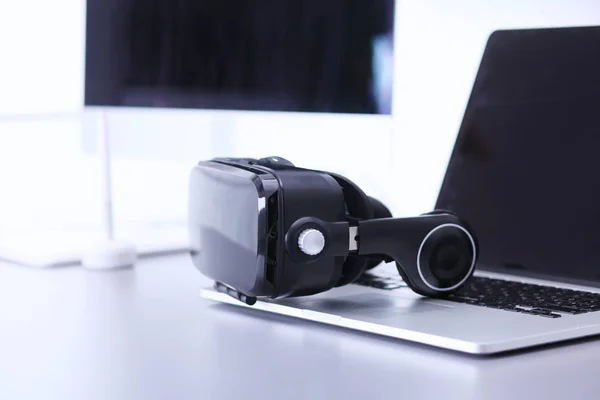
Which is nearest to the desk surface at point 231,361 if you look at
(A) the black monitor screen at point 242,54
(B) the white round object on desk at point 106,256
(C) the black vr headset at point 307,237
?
(C) the black vr headset at point 307,237

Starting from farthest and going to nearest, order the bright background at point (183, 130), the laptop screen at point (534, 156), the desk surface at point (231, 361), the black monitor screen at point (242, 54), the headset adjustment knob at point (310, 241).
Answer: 1. the bright background at point (183, 130)
2. the black monitor screen at point (242, 54)
3. the laptop screen at point (534, 156)
4. the headset adjustment knob at point (310, 241)
5. the desk surface at point (231, 361)

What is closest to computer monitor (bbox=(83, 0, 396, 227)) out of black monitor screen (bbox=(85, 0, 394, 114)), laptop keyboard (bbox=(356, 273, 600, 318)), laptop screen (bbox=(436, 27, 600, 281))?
black monitor screen (bbox=(85, 0, 394, 114))

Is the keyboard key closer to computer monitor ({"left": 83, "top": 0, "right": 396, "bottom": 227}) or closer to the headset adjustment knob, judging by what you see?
the headset adjustment knob

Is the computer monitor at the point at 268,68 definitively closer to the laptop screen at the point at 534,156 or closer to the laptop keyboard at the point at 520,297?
the laptop screen at the point at 534,156

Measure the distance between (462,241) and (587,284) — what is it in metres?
0.18

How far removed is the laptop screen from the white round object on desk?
0.36 m

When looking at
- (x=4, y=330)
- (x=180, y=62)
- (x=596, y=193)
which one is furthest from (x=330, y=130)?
(x=4, y=330)

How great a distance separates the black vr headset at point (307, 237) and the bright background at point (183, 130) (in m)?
0.26

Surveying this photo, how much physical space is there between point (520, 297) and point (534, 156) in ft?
0.78

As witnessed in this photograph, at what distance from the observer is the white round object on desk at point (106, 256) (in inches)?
39.1

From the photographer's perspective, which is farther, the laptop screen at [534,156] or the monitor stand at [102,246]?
the monitor stand at [102,246]

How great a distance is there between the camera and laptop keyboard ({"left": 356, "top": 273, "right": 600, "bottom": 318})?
26.5 inches

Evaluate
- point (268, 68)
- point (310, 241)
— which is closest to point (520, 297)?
point (310, 241)

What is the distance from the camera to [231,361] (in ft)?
1.91
